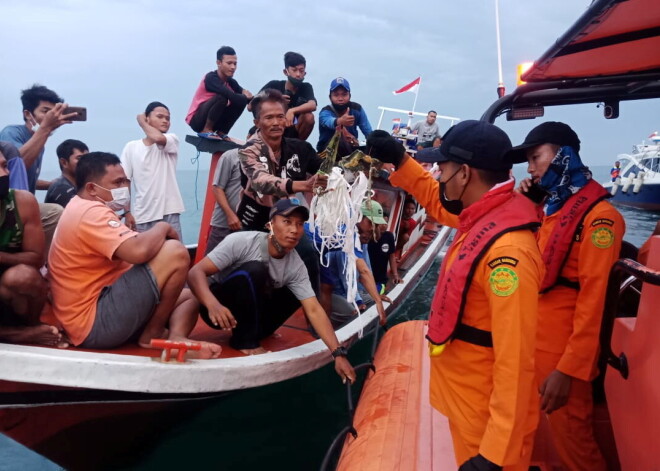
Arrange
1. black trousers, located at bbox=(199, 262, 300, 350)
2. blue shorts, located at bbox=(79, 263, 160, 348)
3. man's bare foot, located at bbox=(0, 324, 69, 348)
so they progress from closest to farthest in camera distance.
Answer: man's bare foot, located at bbox=(0, 324, 69, 348)
blue shorts, located at bbox=(79, 263, 160, 348)
black trousers, located at bbox=(199, 262, 300, 350)

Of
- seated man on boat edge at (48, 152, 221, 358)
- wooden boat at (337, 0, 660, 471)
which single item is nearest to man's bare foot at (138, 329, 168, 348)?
seated man on boat edge at (48, 152, 221, 358)

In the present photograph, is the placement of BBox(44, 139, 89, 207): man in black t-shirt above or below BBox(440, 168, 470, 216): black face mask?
below

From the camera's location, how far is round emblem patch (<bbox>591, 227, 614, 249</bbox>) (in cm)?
244

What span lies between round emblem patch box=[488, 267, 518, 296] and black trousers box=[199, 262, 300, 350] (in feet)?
6.88

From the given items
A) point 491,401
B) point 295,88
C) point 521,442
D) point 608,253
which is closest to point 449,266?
point 491,401

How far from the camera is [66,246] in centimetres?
313

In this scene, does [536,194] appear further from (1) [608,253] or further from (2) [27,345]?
(2) [27,345]

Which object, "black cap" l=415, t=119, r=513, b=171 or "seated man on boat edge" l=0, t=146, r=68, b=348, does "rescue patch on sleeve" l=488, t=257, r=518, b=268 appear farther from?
"seated man on boat edge" l=0, t=146, r=68, b=348

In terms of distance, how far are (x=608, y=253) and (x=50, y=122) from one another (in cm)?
393

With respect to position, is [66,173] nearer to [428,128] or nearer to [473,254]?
[473,254]

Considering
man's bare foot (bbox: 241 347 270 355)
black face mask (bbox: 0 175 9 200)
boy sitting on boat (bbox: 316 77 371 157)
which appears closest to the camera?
black face mask (bbox: 0 175 9 200)

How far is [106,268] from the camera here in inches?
129

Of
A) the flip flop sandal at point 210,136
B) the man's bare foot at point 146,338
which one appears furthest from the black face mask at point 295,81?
the man's bare foot at point 146,338

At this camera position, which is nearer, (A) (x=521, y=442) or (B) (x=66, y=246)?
(A) (x=521, y=442)
